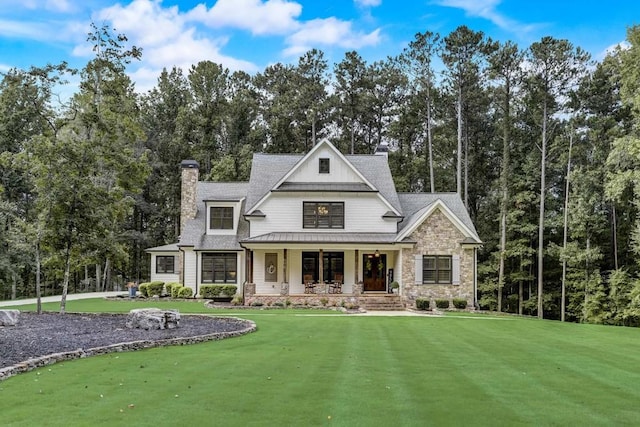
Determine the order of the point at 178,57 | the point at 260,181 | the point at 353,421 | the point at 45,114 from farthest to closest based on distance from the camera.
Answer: the point at 178,57 → the point at 260,181 → the point at 45,114 → the point at 353,421

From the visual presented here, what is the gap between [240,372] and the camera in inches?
340

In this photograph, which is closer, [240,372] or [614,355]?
[240,372]

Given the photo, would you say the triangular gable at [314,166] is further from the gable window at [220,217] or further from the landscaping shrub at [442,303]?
the landscaping shrub at [442,303]

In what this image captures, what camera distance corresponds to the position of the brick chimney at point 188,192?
29719mm

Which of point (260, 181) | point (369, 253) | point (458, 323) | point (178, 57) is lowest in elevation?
point (458, 323)

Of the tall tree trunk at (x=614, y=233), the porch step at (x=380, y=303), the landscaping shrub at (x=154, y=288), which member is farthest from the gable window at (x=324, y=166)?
the tall tree trunk at (x=614, y=233)

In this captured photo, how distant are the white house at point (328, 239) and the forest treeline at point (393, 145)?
5802 millimetres

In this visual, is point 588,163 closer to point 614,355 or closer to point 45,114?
point 614,355

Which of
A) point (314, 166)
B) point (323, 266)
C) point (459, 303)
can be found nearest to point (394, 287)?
point (459, 303)

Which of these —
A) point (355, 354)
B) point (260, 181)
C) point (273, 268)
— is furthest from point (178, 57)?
point (355, 354)

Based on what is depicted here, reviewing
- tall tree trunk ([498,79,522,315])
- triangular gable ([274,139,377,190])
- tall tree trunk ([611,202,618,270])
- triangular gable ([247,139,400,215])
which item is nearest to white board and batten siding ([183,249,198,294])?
triangular gable ([247,139,400,215])

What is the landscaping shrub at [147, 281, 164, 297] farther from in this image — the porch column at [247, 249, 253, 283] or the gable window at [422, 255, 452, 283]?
the gable window at [422, 255, 452, 283]

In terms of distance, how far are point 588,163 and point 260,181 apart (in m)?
17.7

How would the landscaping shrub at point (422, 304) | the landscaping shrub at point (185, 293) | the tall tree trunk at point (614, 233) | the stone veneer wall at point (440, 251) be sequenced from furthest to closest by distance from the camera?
the tall tree trunk at point (614, 233) < the landscaping shrub at point (185, 293) < the stone veneer wall at point (440, 251) < the landscaping shrub at point (422, 304)
